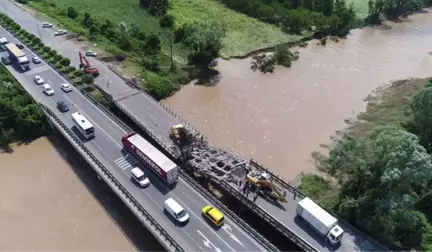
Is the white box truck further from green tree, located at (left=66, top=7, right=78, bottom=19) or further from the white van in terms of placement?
green tree, located at (left=66, top=7, right=78, bottom=19)

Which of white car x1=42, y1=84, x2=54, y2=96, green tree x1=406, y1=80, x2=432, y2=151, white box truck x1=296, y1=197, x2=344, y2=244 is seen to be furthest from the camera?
white car x1=42, y1=84, x2=54, y2=96

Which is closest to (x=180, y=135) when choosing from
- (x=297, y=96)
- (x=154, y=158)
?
(x=154, y=158)

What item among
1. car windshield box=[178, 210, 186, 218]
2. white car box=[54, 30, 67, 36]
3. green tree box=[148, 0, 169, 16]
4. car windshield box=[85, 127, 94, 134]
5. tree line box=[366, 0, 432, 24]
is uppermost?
tree line box=[366, 0, 432, 24]

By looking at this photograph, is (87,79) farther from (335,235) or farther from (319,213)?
(335,235)

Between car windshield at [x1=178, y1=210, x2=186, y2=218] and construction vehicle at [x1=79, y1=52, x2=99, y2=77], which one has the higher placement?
construction vehicle at [x1=79, y1=52, x2=99, y2=77]

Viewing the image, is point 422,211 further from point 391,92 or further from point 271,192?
point 391,92

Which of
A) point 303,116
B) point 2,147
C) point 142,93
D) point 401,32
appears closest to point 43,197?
point 2,147

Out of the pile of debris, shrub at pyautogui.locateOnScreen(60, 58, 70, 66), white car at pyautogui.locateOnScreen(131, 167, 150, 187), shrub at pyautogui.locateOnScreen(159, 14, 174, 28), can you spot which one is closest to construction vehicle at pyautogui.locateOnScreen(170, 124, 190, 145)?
the pile of debris
